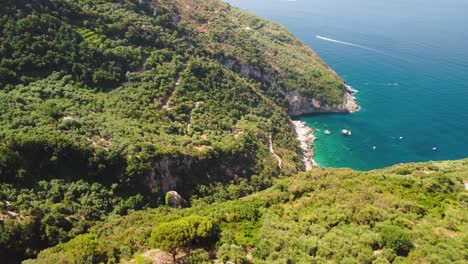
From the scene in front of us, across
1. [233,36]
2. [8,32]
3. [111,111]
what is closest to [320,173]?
[111,111]

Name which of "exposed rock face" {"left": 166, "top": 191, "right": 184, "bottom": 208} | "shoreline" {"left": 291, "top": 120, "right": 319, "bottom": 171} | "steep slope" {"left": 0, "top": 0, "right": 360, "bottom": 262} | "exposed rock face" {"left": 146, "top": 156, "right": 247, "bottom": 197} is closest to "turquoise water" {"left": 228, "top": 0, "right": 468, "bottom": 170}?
"shoreline" {"left": 291, "top": 120, "right": 319, "bottom": 171}

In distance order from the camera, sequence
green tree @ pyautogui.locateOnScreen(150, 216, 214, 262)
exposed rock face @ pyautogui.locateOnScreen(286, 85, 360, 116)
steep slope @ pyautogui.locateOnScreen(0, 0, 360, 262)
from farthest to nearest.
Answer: exposed rock face @ pyautogui.locateOnScreen(286, 85, 360, 116)
steep slope @ pyautogui.locateOnScreen(0, 0, 360, 262)
green tree @ pyautogui.locateOnScreen(150, 216, 214, 262)

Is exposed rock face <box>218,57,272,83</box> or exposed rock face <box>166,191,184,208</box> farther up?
exposed rock face <box>218,57,272,83</box>

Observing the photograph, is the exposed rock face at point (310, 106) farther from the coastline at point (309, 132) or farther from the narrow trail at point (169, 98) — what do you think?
the narrow trail at point (169, 98)

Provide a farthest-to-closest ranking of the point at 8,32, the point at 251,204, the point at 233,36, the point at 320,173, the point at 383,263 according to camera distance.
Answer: the point at 233,36, the point at 8,32, the point at 320,173, the point at 251,204, the point at 383,263

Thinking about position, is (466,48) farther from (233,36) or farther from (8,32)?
(8,32)

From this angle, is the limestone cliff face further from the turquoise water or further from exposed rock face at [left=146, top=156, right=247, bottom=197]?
exposed rock face at [left=146, top=156, right=247, bottom=197]
